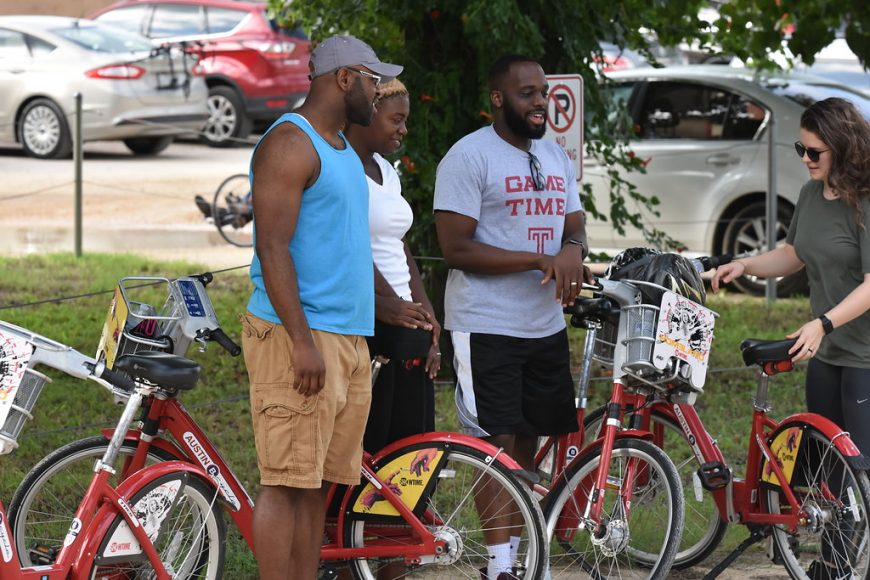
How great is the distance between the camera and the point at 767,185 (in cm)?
1095

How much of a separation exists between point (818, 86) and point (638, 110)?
55.9 inches

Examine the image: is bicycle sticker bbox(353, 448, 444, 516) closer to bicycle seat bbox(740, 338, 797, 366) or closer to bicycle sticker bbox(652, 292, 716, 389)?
bicycle sticker bbox(652, 292, 716, 389)

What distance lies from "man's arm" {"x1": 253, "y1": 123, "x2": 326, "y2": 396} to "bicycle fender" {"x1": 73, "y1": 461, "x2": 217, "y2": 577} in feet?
1.96

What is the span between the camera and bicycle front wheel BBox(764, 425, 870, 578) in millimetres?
4980

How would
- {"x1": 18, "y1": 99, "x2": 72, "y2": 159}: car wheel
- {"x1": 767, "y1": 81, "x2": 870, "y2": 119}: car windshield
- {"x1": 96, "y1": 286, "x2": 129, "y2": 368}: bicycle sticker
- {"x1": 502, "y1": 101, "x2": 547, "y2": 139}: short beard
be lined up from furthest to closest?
1. {"x1": 18, "y1": 99, "x2": 72, "y2": 159}: car wheel
2. {"x1": 767, "y1": 81, "x2": 870, "y2": 119}: car windshield
3. {"x1": 502, "y1": 101, "x2": 547, "y2": 139}: short beard
4. {"x1": 96, "y1": 286, "x2": 129, "y2": 368}: bicycle sticker

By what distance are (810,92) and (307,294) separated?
25.3 ft

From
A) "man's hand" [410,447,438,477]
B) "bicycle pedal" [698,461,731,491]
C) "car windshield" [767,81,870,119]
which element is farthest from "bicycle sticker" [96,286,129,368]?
"car windshield" [767,81,870,119]

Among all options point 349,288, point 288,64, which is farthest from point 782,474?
point 288,64

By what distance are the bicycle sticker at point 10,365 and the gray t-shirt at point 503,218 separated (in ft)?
5.02

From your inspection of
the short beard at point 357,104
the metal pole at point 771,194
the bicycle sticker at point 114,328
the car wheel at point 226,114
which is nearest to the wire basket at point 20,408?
the bicycle sticker at point 114,328

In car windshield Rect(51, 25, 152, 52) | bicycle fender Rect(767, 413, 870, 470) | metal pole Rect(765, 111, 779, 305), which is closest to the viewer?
bicycle fender Rect(767, 413, 870, 470)

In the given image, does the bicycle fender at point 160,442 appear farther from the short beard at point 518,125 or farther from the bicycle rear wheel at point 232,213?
the bicycle rear wheel at point 232,213

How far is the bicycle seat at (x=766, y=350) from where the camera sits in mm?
5074

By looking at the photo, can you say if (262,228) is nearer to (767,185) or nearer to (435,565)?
(435,565)
